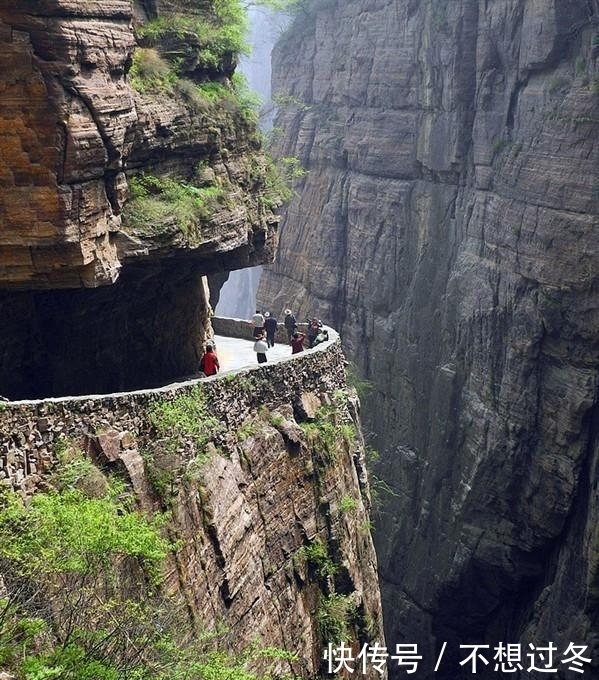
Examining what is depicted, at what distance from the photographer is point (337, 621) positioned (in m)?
20.6

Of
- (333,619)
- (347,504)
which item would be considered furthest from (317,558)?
(347,504)

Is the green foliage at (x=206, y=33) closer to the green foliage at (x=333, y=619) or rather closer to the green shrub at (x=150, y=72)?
the green shrub at (x=150, y=72)

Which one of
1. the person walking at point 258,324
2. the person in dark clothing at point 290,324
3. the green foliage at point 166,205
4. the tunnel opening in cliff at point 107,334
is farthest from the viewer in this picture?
the person in dark clothing at point 290,324

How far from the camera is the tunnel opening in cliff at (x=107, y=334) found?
819 inches

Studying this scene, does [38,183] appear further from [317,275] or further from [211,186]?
[317,275]

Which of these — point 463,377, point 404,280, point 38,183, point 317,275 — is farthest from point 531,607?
point 38,183

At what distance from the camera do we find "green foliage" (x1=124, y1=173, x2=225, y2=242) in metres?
19.8

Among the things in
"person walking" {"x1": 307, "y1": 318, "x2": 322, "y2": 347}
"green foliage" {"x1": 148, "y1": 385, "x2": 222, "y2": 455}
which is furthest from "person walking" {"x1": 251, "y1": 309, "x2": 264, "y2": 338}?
"green foliage" {"x1": 148, "y1": 385, "x2": 222, "y2": 455}

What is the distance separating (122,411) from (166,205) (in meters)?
5.27

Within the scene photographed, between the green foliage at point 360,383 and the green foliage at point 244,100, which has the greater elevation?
the green foliage at point 244,100

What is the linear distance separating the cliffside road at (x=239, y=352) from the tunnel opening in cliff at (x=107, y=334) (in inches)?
40.4

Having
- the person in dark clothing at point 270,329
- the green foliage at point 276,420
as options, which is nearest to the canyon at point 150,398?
the green foliage at point 276,420

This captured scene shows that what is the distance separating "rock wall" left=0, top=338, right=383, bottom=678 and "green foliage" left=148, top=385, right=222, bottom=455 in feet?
0.07

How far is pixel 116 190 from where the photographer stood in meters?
19.0
